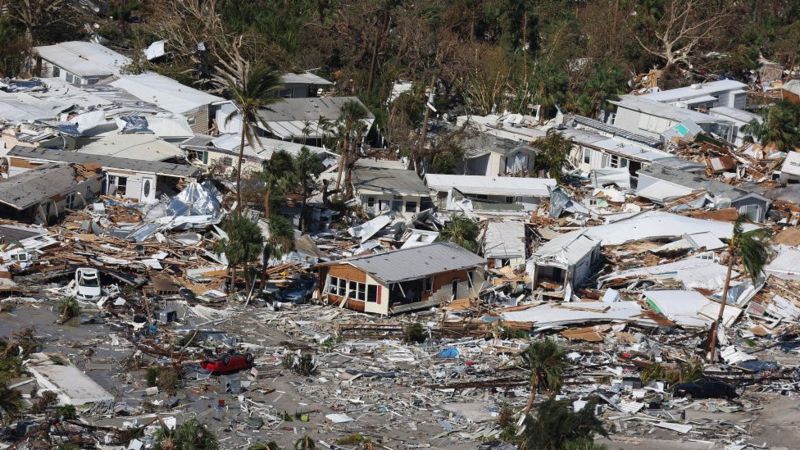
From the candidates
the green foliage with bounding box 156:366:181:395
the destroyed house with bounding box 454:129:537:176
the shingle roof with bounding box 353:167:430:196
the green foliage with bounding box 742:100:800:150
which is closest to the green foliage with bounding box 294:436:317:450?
the green foliage with bounding box 156:366:181:395

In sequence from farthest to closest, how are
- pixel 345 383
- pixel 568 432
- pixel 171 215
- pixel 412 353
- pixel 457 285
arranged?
pixel 171 215
pixel 457 285
pixel 412 353
pixel 345 383
pixel 568 432

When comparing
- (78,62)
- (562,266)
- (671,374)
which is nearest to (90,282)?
(562,266)

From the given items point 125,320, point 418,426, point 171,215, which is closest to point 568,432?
point 418,426

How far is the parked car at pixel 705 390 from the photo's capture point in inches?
1221

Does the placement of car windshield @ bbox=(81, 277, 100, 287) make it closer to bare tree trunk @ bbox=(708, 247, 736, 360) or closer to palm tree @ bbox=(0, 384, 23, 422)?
palm tree @ bbox=(0, 384, 23, 422)

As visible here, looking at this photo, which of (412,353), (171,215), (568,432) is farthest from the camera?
(171,215)

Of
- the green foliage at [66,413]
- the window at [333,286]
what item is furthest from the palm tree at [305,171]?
the green foliage at [66,413]

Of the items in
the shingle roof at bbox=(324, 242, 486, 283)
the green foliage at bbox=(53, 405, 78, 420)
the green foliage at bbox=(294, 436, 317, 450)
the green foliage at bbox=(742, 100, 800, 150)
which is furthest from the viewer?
the green foliage at bbox=(742, 100, 800, 150)

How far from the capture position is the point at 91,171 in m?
42.9

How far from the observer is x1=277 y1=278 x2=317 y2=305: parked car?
1459 inches

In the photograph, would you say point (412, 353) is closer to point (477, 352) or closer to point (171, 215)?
point (477, 352)

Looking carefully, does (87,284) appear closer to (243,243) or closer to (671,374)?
(243,243)

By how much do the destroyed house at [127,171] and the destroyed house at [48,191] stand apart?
48 centimetres

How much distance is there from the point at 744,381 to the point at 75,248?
17.7 metres
